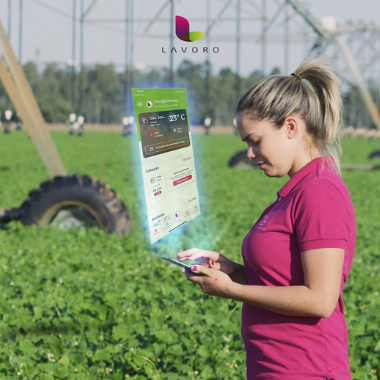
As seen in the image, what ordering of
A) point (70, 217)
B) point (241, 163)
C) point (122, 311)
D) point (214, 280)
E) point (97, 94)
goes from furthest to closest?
1. point (97, 94)
2. point (241, 163)
3. point (70, 217)
4. point (122, 311)
5. point (214, 280)

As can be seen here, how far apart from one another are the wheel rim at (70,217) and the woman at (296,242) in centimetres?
629

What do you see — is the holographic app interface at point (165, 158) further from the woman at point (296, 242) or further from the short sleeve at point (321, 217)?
the short sleeve at point (321, 217)

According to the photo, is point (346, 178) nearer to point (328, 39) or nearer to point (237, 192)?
point (328, 39)

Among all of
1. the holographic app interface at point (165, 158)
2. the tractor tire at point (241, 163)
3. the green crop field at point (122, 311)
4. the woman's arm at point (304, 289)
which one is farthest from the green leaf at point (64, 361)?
the tractor tire at point (241, 163)

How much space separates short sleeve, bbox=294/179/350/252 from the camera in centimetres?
200

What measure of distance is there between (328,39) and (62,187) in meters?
12.0

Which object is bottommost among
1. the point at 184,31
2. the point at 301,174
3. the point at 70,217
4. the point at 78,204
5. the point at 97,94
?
the point at 70,217

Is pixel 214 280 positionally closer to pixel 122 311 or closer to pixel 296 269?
pixel 296 269

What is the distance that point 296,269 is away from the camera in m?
2.11

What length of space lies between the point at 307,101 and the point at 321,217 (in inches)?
14.5

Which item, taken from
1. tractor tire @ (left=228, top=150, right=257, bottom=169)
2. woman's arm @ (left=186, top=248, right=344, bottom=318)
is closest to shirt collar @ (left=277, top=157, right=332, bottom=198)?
woman's arm @ (left=186, top=248, right=344, bottom=318)

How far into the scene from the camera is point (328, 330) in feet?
7.04

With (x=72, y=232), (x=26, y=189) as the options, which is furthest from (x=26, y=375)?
(x=26, y=189)

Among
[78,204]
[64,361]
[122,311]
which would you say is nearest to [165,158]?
[64,361]
